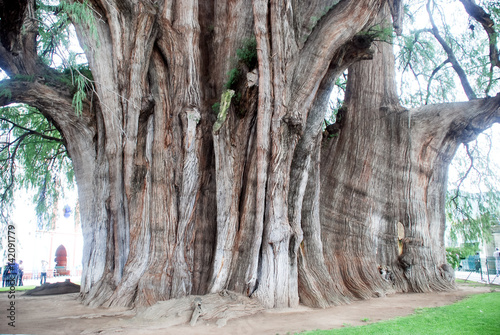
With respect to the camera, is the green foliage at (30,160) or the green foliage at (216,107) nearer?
the green foliage at (216,107)

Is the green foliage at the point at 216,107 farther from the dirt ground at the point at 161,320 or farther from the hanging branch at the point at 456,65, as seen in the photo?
the hanging branch at the point at 456,65

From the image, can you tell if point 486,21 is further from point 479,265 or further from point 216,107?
point 479,265

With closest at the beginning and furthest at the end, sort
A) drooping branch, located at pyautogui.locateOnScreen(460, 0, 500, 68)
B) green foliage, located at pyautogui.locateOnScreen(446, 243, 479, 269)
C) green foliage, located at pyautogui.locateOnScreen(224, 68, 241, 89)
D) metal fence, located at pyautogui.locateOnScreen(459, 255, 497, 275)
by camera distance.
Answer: green foliage, located at pyautogui.locateOnScreen(224, 68, 241, 89), drooping branch, located at pyautogui.locateOnScreen(460, 0, 500, 68), green foliage, located at pyautogui.locateOnScreen(446, 243, 479, 269), metal fence, located at pyautogui.locateOnScreen(459, 255, 497, 275)

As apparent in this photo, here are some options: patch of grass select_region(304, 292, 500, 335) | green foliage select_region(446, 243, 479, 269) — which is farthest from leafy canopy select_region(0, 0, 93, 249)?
green foliage select_region(446, 243, 479, 269)

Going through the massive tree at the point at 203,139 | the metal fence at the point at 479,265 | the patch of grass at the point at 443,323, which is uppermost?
the massive tree at the point at 203,139

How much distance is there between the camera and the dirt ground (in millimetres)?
4137

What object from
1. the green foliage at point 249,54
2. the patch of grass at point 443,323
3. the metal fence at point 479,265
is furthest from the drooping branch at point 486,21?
the metal fence at point 479,265

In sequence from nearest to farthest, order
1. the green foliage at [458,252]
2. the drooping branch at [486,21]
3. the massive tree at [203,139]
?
the massive tree at [203,139] < the drooping branch at [486,21] < the green foliage at [458,252]

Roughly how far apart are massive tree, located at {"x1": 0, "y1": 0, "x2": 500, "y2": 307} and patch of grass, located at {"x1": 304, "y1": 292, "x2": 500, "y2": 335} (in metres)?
1.42

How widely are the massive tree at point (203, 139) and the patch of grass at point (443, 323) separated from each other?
142 centimetres

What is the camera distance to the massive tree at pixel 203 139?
560 centimetres

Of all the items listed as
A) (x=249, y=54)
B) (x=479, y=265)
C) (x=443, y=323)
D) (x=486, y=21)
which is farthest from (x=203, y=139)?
(x=479, y=265)

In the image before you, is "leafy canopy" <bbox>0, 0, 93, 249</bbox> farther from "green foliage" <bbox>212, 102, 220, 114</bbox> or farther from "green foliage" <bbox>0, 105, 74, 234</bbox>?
"green foliage" <bbox>212, 102, 220, 114</bbox>

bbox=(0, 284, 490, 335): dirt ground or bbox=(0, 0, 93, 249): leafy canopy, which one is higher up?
bbox=(0, 0, 93, 249): leafy canopy
